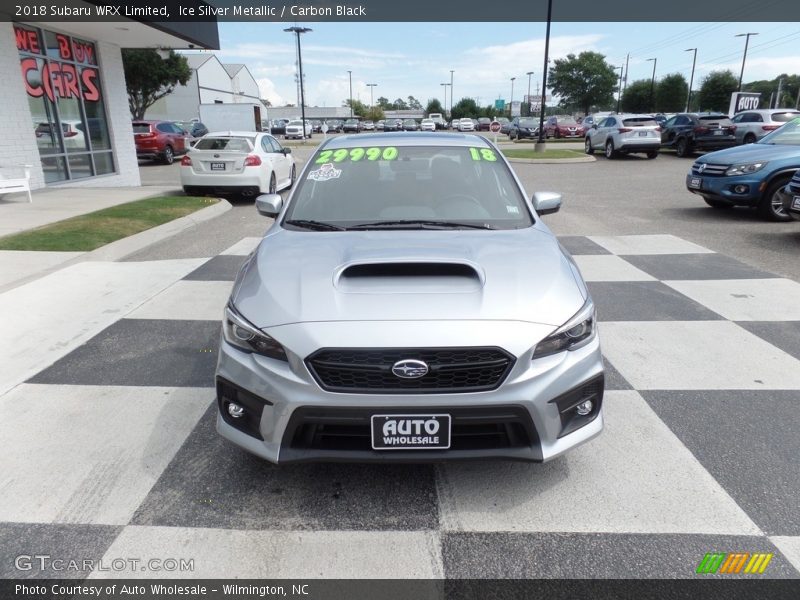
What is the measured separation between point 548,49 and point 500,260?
26.1m

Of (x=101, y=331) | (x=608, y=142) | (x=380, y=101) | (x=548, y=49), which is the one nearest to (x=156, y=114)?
(x=548, y=49)

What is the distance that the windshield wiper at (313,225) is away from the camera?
3.48 m

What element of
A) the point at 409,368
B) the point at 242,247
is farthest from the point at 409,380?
the point at 242,247

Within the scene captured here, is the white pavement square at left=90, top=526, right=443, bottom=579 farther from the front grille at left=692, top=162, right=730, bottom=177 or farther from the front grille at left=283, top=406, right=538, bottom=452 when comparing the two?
the front grille at left=692, top=162, right=730, bottom=177

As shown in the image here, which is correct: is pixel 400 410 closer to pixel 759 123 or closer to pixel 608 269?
pixel 608 269

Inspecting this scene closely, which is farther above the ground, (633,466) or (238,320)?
(238,320)

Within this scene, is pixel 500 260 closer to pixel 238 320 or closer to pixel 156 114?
pixel 238 320

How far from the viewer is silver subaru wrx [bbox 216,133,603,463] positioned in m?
2.42

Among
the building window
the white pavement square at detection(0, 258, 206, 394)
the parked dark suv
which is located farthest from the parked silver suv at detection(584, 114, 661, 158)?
the white pavement square at detection(0, 258, 206, 394)

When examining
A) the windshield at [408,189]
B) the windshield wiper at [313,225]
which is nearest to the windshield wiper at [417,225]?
the windshield at [408,189]

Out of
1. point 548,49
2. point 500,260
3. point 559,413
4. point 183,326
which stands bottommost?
point 183,326

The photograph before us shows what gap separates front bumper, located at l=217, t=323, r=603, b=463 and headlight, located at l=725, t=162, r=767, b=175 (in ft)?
29.7

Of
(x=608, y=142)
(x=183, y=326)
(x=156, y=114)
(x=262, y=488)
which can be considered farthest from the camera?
(x=156, y=114)

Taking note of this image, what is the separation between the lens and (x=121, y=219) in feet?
32.5
